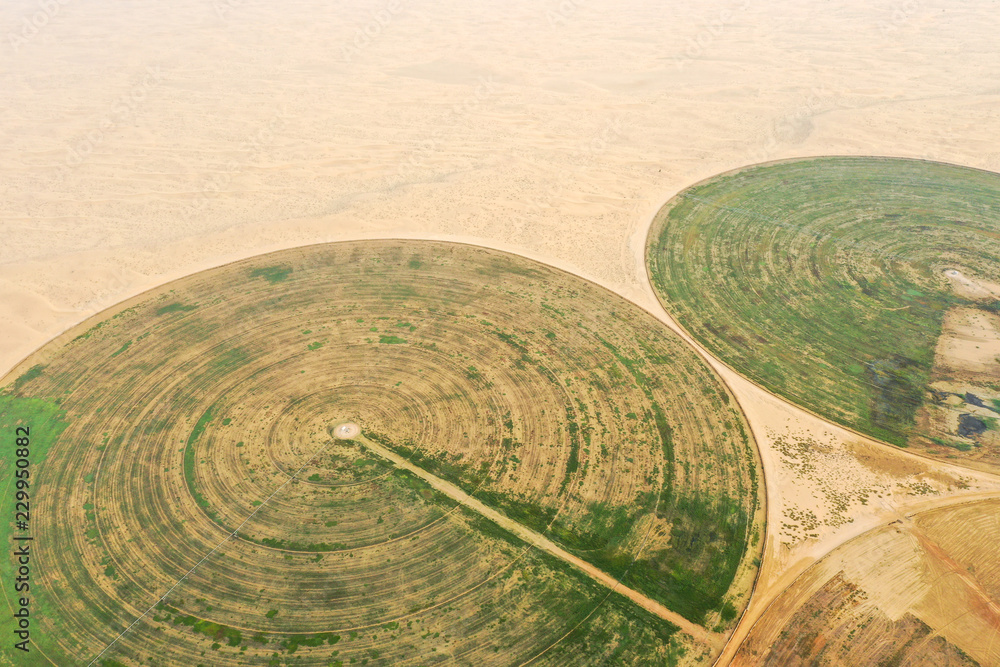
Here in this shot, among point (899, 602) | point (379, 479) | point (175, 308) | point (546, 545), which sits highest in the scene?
point (175, 308)

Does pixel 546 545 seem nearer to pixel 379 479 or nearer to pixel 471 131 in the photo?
pixel 379 479

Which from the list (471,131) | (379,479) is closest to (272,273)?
(379,479)

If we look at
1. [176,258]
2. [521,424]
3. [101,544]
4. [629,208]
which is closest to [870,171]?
[629,208]

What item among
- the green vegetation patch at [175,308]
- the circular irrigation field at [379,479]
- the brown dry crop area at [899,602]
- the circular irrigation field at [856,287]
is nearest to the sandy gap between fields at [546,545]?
the circular irrigation field at [379,479]

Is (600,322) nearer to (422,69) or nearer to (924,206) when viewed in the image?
(924,206)

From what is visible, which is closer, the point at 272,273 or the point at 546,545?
the point at 546,545

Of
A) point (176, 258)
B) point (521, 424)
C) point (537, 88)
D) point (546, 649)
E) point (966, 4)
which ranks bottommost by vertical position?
point (546, 649)
